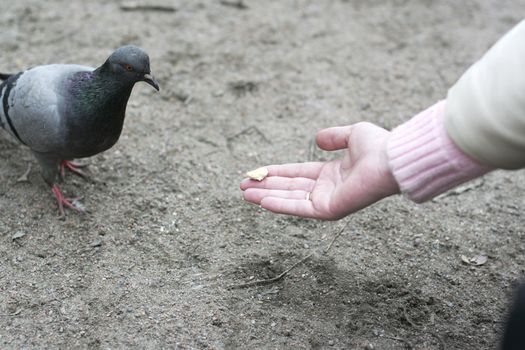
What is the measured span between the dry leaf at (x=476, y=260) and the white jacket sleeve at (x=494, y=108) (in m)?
1.09

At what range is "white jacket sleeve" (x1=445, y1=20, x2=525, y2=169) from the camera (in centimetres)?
177

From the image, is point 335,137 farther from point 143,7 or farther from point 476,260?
point 143,7

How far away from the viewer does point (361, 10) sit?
16.9 feet

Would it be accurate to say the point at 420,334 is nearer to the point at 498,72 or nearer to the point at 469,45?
the point at 498,72

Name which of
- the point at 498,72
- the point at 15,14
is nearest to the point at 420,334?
the point at 498,72

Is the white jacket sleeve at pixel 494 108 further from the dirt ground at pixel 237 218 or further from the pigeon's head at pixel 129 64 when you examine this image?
the pigeon's head at pixel 129 64

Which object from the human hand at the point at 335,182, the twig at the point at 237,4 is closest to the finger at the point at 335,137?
the human hand at the point at 335,182

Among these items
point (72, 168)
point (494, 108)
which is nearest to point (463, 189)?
point (494, 108)

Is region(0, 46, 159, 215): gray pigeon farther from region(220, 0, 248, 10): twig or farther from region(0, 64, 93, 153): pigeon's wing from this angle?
region(220, 0, 248, 10): twig

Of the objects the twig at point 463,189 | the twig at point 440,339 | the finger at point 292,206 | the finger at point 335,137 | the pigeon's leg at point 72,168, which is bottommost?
the pigeon's leg at point 72,168

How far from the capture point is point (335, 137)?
2.57 metres

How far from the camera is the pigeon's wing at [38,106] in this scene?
2959 mm

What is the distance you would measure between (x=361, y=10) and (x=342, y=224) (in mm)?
2755

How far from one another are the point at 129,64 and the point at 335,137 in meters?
1.14
